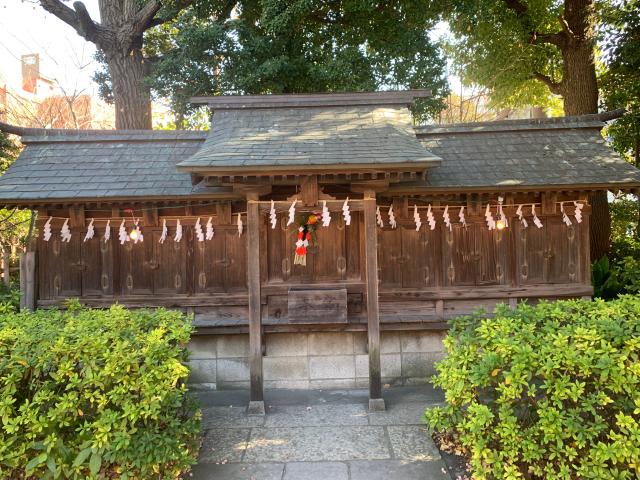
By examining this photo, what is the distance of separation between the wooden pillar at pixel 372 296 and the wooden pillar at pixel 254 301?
5.44 ft

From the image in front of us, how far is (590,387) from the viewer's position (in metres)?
4.31

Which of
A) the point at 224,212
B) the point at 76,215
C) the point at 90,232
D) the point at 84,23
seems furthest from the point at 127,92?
the point at 224,212

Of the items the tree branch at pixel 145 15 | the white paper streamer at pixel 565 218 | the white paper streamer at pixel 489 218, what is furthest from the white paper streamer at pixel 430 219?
the tree branch at pixel 145 15

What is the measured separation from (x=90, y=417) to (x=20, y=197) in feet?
14.5

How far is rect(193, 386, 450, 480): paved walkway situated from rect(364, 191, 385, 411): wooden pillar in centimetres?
33

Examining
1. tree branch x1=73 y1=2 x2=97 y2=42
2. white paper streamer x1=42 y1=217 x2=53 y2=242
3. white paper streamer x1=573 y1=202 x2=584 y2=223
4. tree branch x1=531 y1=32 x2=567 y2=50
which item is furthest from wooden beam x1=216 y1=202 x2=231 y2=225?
tree branch x1=531 y1=32 x2=567 y2=50

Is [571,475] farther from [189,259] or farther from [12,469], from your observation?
[189,259]

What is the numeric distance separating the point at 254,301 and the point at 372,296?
180cm

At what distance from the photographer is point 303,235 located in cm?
700

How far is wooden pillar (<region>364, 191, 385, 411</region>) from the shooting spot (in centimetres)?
651

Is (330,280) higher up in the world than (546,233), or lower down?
lower down

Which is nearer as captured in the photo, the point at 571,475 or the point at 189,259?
the point at 571,475

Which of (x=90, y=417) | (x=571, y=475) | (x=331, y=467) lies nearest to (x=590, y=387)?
(x=571, y=475)

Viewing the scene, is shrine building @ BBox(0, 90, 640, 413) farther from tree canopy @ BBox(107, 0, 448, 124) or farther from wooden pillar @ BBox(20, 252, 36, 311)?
tree canopy @ BBox(107, 0, 448, 124)
